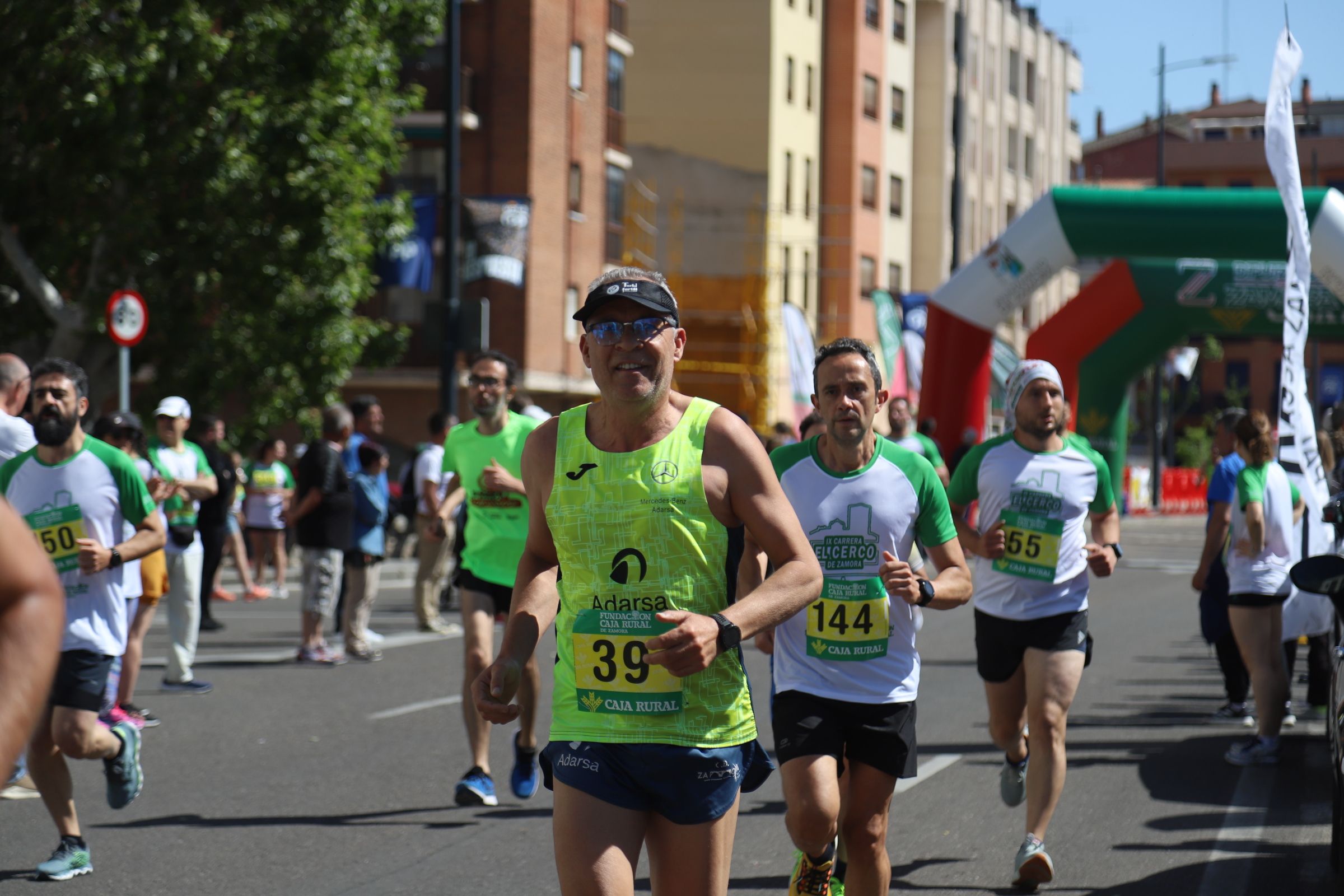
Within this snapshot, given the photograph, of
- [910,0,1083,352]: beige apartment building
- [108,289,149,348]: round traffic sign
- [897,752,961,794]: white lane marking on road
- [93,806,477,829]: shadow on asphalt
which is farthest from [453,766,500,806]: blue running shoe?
[910,0,1083,352]: beige apartment building

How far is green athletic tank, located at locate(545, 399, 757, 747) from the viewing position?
3957 mm

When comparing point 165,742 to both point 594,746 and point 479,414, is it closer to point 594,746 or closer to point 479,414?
point 479,414

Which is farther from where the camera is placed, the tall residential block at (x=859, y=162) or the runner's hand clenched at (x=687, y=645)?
the tall residential block at (x=859, y=162)

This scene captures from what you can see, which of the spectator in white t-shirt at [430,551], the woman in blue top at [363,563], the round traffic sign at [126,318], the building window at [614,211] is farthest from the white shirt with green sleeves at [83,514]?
the building window at [614,211]

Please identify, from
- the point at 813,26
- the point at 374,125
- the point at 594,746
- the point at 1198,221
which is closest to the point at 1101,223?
the point at 1198,221

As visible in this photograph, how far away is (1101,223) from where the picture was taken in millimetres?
18547

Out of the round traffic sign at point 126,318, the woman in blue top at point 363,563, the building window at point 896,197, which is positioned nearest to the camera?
the woman in blue top at point 363,563

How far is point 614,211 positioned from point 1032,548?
36573mm

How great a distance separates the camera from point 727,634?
Answer: 376 cm

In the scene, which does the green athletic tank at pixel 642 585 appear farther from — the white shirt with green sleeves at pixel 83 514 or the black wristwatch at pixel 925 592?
the white shirt with green sleeves at pixel 83 514

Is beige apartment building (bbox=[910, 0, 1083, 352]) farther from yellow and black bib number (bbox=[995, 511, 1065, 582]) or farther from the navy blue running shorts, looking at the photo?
the navy blue running shorts

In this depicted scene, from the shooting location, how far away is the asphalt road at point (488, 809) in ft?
22.6

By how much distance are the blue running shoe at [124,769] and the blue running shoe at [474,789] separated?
1628 millimetres

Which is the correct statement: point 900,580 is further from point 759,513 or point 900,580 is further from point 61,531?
point 61,531
